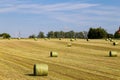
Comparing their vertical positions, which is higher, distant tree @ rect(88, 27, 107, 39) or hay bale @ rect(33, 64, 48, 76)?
distant tree @ rect(88, 27, 107, 39)

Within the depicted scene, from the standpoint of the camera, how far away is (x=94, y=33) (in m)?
187

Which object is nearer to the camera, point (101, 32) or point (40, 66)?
point (40, 66)

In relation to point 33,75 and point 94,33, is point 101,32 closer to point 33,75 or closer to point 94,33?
point 94,33

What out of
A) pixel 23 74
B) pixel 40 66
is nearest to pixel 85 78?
pixel 40 66

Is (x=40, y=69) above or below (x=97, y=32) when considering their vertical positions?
below

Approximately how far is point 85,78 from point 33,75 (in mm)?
3118

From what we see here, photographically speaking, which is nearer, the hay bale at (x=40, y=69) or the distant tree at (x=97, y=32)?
the hay bale at (x=40, y=69)

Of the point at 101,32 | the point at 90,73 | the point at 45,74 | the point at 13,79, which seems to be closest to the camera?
the point at 13,79

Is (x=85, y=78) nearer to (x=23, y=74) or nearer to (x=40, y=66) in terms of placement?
(x=40, y=66)

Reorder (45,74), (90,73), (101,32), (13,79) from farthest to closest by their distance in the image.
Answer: (101,32) < (90,73) < (45,74) < (13,79)

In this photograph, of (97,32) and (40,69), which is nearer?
(40,69)

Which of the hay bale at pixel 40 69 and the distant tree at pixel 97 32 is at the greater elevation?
the distant tree at pixel 97 32

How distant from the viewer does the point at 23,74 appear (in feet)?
74.4

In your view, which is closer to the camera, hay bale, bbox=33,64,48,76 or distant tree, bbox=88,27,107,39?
hay bale, bbox=33,64,48,76
